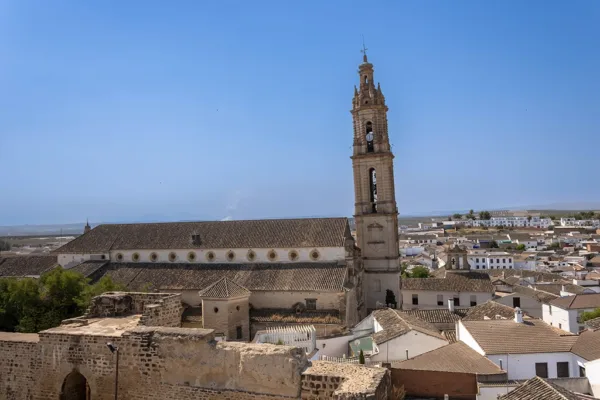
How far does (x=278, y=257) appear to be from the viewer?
91.8 ft

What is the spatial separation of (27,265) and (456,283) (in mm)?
30526

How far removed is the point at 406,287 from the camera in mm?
38000

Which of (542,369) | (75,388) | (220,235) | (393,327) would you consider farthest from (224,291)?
(542,369)

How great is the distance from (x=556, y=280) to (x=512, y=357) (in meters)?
36.1

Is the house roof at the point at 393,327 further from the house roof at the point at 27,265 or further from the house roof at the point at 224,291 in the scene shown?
the house roof at the point at 27,265

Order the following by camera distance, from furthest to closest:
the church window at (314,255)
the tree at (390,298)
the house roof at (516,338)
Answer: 1. the tree at (390,298)
2. the church window at (314,255)
3. the house roof at (516,338)

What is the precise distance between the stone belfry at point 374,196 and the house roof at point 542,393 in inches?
758

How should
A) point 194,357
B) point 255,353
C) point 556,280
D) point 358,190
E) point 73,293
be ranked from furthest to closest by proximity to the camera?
1. point 556,280
2. point 358,190
3. point 73,293
4. point 194,357
5. point 255,353

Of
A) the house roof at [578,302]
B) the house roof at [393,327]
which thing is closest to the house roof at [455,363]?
the house roof at [393,327]

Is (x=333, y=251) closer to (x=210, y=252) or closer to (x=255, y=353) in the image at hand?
(x=210, y=252)

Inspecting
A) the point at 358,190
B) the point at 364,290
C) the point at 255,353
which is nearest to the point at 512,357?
the point at 255,353

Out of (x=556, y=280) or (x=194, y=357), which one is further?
(x=556, y=280)

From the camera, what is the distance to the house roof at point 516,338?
52.6 feet

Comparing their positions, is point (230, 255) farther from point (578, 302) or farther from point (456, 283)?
point (578, 302)
